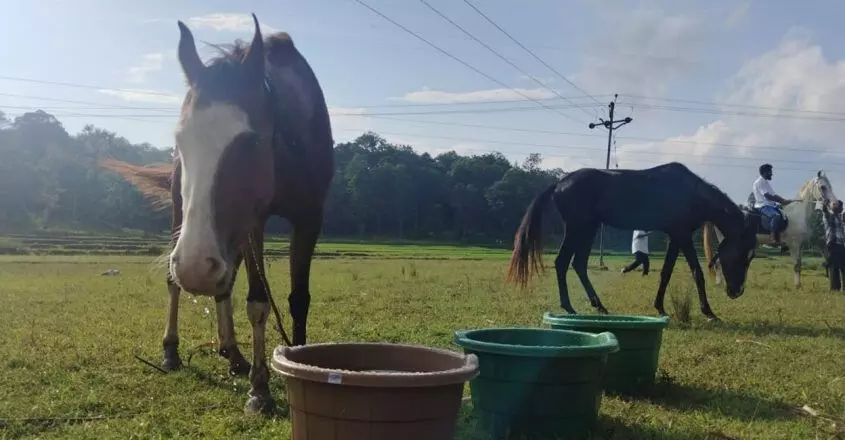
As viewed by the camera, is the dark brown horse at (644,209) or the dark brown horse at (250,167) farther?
the dark brown horse at (644,209)

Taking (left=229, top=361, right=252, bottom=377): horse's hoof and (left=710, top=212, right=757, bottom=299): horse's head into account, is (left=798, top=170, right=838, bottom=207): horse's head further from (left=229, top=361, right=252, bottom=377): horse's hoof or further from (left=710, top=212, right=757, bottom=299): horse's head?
(left=229, top=361, right=252, bottom=377): horse's hoof

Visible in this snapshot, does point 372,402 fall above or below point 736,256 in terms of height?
below

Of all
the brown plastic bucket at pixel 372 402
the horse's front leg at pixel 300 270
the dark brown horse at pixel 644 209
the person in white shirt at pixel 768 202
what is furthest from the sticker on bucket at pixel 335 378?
A: the person in white shirt at pixel 768 202

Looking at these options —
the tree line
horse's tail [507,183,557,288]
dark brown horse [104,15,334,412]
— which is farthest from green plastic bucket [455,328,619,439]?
the tree line

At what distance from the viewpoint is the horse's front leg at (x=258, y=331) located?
4121 millimetres

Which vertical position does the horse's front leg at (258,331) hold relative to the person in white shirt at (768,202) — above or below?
below

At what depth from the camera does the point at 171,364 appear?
536 cm

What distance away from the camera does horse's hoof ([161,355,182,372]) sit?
5.32 metres

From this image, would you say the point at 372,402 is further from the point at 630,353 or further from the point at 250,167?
the point at 630,353

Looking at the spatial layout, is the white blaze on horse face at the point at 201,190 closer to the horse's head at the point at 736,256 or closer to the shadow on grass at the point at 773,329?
the shadow on grass at the point at 773,329

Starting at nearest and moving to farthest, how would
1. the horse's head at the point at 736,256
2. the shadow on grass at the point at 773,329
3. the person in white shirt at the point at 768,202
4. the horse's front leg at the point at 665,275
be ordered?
1. the shadow on grass at the point at 773,329
2. the horse's front leg at the point at 665,275
3. the horse's head at the point at 736,256
4. the person in white shirt at the point at 768,202

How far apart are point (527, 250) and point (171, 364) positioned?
16.7ft

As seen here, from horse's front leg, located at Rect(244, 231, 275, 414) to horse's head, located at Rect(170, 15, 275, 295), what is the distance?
2.60 feet

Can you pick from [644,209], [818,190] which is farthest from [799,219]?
[644,209]
